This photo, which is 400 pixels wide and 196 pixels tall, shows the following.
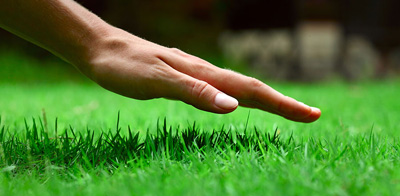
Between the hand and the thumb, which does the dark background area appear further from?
the thumb

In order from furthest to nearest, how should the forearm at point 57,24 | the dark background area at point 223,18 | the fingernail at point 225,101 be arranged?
the dark background area at point 223,18 < the forearm at point 57,24 < the fingernail at point 225,101

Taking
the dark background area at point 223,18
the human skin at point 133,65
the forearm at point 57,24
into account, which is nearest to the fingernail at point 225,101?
the human skin at point 133,65

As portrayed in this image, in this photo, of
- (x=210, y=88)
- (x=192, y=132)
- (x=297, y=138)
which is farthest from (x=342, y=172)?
(x=297, y=138)

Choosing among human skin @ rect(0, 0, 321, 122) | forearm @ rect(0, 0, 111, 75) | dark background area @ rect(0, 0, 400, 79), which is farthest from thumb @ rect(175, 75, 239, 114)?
dark background area @ rect(0, 0, 400, 79)

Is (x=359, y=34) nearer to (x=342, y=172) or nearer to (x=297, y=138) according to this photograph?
(x=297, y=138)

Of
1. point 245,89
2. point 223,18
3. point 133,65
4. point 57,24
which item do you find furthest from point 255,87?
point 223,18

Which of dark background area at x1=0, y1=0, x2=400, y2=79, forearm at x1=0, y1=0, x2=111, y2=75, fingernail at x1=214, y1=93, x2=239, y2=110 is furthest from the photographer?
dark background area at x1=0, y1=0, x2=400, y2=79

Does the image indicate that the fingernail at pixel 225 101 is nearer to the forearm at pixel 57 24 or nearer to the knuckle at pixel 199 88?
the knuckle at pixel 199 88
